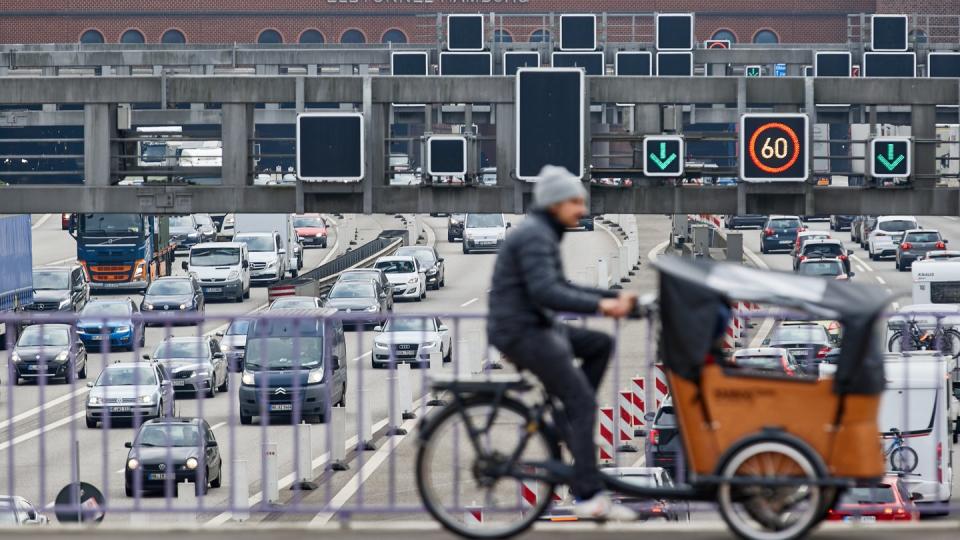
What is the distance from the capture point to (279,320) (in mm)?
10352

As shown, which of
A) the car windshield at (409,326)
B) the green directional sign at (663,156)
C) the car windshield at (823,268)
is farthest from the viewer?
the car windshield at (823,268)

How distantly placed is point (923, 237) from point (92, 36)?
2137 inches

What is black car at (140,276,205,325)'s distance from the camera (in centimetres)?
5156

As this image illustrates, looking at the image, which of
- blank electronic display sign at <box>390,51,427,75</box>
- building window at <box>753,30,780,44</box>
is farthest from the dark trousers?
building window at <box>753,30,780,44</box>

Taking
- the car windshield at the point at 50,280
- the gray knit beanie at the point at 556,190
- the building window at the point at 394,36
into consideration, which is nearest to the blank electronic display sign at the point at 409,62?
the car windshield at the point at 50,280

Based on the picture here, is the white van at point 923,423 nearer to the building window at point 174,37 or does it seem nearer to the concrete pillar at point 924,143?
the concrete pillar at point 924,143

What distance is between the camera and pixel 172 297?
2042 inches

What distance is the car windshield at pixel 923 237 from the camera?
2448 inches

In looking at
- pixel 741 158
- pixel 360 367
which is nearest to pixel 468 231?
pixel 741 158

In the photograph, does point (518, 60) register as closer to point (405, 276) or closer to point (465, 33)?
point (465, 33)

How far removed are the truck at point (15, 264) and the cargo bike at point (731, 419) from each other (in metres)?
37.5

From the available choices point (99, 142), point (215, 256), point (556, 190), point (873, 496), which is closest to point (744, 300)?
point (556, 190)

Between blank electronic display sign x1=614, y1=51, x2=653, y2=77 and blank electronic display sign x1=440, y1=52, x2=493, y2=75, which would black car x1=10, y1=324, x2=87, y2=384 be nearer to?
blank electronic display sign x1=440, y1=52, x2=493, y2=75

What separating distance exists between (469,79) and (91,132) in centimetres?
788
